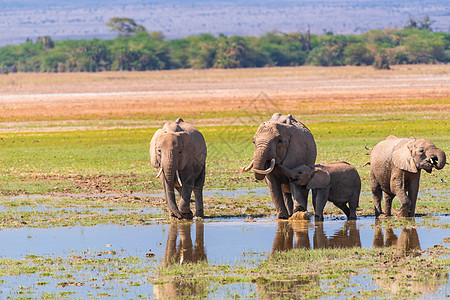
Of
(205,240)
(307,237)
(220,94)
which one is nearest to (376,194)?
(307,237)

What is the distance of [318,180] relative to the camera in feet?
54.3

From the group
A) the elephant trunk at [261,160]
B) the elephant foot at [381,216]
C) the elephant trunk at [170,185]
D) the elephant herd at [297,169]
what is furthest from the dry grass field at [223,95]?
the elephant trunk at [261,160]

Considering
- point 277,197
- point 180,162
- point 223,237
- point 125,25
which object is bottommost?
point 125,25

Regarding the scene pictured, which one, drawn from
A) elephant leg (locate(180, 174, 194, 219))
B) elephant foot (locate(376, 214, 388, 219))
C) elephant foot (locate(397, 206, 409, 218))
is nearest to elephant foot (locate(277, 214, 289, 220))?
elephant leg (locate(180, 174, 194, 219))

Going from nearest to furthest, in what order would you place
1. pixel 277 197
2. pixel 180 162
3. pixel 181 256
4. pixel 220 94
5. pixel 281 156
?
pixel 181 256 < pixel 281 156 < pixel 277 197 < pixel 180 162 < pixel 220 94

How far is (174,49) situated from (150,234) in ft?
349

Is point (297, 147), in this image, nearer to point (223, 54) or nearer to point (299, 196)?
point (299, 196)

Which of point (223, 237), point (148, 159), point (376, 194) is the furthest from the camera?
point (148, 159)

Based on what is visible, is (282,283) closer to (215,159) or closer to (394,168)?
(394,168)

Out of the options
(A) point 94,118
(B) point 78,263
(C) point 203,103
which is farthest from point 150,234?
(C) point 203,103

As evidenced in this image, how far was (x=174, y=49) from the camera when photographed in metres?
121

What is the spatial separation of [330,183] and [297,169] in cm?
90

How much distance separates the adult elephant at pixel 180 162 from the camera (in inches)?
661

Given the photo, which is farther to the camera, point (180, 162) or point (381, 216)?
point (381, 216)
